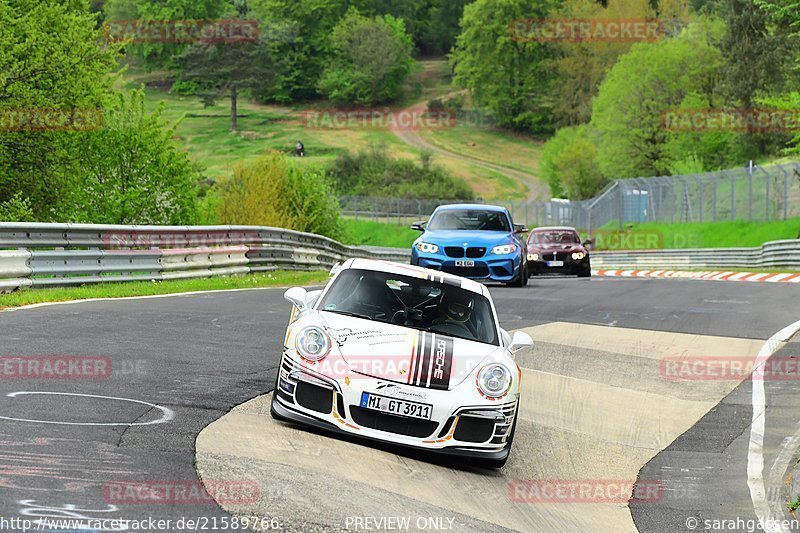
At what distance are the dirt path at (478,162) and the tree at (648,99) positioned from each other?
3294 centimetres

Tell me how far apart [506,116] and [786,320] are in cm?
13307

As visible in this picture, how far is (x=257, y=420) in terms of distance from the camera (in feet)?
25.8

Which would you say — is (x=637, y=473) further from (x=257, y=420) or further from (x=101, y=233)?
(x=101, y=233)

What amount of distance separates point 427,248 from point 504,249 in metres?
1.51

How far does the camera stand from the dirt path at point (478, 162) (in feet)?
380

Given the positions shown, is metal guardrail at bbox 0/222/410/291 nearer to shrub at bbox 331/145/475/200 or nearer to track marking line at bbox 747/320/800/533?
track marking line at bbox 747/320/800/533

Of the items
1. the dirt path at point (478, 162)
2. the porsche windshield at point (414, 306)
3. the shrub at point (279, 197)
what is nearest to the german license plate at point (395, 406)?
the porsche windshield at point (414, 306)

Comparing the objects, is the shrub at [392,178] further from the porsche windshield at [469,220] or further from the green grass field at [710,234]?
the porsche windshield at [469,220]

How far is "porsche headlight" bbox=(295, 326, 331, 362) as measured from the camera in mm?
7555

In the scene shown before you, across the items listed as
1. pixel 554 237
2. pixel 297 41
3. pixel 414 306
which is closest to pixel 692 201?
pixel 554 237

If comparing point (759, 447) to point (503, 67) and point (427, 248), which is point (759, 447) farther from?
point (503, 67)

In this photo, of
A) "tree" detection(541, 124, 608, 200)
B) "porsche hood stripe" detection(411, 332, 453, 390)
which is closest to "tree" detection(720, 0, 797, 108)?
"tree" detection(541, 124, 608, 200)

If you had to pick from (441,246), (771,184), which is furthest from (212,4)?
(441,246)

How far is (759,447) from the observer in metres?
9.03
